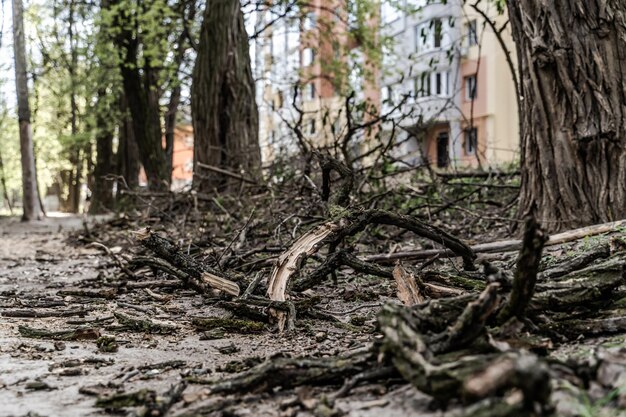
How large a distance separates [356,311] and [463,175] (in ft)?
14.2

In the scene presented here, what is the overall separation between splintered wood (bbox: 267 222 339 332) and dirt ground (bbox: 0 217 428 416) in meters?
0.26

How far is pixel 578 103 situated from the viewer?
15.5ft

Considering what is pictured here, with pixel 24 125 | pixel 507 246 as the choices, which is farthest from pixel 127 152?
pixel 507 246

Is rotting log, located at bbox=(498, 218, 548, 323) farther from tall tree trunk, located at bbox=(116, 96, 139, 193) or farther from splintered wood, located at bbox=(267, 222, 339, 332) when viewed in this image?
tall tree trunk, located at bbox=(116, 96, 139, 193)

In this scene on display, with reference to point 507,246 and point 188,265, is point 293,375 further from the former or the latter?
point 507,246

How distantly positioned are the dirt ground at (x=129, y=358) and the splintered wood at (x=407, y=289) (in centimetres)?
27

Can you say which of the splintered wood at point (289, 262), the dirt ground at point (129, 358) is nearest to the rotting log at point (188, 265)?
the dirt ground at point (129, 358)

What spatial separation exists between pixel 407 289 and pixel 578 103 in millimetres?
2486

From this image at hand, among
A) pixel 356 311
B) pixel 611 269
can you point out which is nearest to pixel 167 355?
pixel 356 311

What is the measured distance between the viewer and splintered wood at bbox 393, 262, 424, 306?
296cm

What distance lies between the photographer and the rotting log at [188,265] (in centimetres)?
360

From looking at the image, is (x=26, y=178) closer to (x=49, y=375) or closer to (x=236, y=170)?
(x=236, y=170)

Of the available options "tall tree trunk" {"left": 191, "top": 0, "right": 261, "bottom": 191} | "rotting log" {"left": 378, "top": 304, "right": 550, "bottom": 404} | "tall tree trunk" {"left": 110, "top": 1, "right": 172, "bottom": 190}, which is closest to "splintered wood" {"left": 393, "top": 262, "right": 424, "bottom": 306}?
"rotting log" {"left": 378, "top": 304, "right": 550, "bottom": 404}

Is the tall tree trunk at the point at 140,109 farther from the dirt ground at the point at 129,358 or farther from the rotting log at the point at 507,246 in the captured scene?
the rotting log at the point at 507,246
